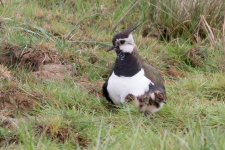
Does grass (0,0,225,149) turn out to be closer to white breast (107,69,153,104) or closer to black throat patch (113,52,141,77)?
white breast (107,69,153,104)

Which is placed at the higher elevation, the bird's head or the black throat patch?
the bird's head

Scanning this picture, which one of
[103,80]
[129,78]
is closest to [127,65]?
[129,78]

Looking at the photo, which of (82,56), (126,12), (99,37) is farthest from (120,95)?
(126,12)

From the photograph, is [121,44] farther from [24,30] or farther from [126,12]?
[126,12]

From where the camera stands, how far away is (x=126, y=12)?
7.32m

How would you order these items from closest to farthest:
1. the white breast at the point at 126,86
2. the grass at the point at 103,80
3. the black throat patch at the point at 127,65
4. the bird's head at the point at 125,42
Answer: the grass at the point at 103,80, the white breast at the point at 126,86, the black throat patch at the point at 127,65, the bird's head at the point at 125,42

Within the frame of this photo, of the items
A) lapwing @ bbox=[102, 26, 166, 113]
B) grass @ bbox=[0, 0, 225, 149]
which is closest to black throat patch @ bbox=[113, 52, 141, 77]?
lapwing @ bbox=[102, 26, 166, 113]

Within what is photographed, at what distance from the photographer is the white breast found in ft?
16.8

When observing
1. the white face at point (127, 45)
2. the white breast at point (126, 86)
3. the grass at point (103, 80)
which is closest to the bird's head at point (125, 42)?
the white face at point (127, 45)

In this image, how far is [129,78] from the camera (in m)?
5.18

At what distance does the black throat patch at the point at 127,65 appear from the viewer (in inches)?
206

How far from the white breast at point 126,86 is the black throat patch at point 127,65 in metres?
0.04

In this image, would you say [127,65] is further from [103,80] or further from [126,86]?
[103,80]

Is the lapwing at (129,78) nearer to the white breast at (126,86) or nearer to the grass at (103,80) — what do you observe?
the white breast at (126,86)
